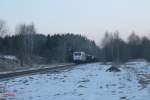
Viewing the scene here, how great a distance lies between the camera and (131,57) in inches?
4173

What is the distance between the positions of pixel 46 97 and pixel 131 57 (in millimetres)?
91836

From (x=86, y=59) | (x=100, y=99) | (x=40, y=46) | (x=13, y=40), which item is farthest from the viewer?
(x=40, y=46)

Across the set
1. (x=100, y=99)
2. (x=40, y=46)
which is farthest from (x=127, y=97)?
(x=40, y=46)

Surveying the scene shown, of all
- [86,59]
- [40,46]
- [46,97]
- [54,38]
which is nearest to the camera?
[46,97]

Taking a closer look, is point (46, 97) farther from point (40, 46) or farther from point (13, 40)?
point (40, 46)

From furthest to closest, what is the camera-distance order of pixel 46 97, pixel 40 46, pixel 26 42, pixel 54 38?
pixel 54 38
pixel 40 46
pixel 26 42
pixel 46 97

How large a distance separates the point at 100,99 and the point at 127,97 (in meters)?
1.24

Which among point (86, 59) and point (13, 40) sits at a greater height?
point (13, 40)

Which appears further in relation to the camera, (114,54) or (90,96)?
(114,54)

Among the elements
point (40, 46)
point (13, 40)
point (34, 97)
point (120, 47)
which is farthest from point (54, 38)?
point (34, 97)

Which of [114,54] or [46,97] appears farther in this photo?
[114,54]

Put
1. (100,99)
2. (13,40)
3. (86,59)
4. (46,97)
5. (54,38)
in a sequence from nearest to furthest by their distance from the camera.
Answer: (100,99), (46,97), (86,59), (13,40), (54,38)

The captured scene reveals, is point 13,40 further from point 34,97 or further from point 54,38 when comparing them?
point 34,97

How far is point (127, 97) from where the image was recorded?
15.2m
